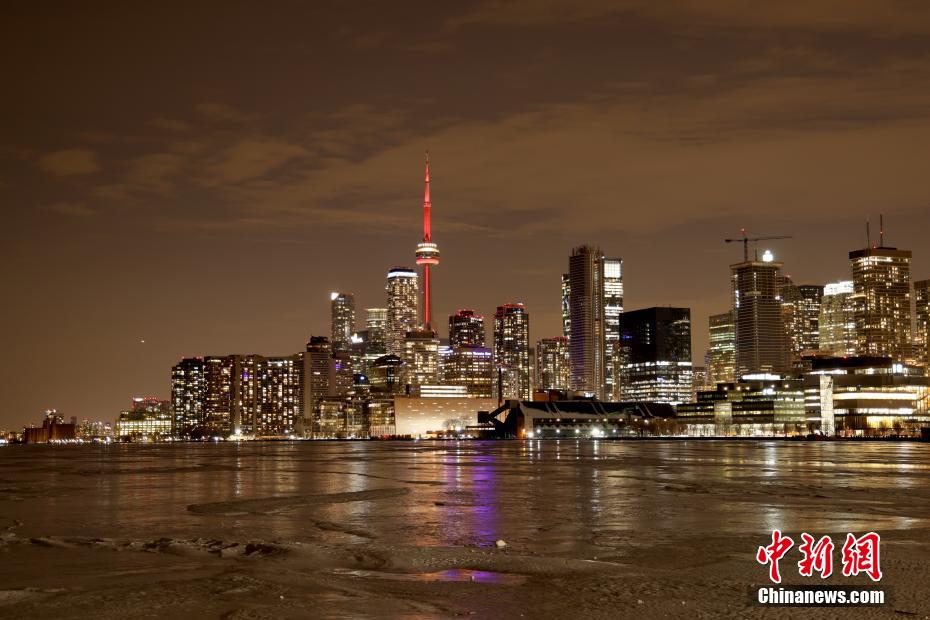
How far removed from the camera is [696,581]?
67.2 feet

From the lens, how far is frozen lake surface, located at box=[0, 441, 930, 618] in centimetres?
1838

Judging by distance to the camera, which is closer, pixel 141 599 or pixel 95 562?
pixel 141 599

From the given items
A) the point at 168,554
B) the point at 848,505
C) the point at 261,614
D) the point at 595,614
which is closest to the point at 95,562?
the point at 168,554

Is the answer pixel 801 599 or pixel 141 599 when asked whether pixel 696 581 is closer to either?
pixel 801 599

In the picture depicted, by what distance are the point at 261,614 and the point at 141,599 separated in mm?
3084

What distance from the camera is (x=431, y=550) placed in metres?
25.6

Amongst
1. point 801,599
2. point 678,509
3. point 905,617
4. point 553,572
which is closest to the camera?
point 905,617

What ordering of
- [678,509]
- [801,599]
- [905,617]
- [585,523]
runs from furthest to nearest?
[678,509], [585,523], [801,599], [905,617]
